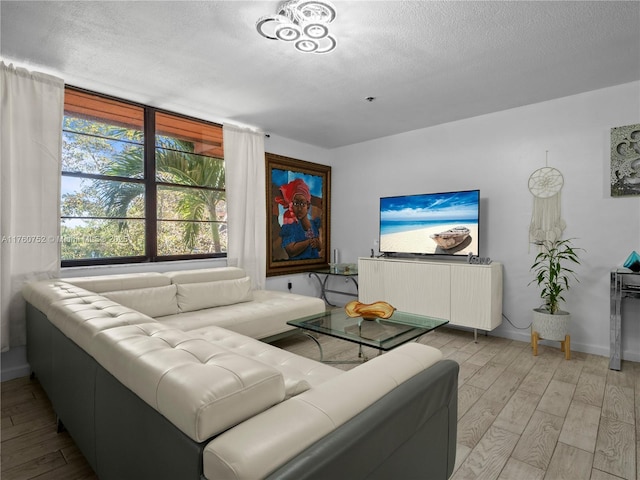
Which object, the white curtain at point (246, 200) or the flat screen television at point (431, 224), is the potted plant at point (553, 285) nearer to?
the flat screen television at point (431, 224)

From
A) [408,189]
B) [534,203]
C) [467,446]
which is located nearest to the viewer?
[467,446]

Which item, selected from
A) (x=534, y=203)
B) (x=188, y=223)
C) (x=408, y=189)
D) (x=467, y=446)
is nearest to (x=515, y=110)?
(x=534, y=203)

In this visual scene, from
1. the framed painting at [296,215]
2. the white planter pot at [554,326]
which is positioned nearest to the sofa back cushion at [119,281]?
the framed painting at [296,215]

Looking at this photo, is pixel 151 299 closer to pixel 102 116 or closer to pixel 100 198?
pixel 100 198

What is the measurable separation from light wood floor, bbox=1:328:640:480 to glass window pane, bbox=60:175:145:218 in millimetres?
1457

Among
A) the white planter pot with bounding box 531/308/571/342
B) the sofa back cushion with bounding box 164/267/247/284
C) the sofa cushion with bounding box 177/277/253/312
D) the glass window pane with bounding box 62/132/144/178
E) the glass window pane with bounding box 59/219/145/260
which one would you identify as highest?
the glass window pane with bounding box 62/132/144/178

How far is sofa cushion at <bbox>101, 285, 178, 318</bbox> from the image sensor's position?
286 cm

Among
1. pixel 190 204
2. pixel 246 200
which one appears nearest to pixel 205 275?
pixel 190 204

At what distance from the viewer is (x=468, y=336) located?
12.6 ft

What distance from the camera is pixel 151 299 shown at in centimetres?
300

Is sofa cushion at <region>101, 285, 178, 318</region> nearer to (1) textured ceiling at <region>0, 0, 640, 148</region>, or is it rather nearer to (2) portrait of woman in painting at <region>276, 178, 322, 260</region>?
(1) textured ceiling at <region>0, 0, 640, 148</region>

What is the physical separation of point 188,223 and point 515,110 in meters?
3.73

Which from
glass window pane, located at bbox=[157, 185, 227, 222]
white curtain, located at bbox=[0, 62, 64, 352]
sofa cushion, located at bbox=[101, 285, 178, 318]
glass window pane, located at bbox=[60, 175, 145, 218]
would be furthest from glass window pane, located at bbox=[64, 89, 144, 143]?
sofa cushion, located at bbox=[101, 285, 178, 318]

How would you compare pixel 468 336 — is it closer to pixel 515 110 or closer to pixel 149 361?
pixel 515 110
